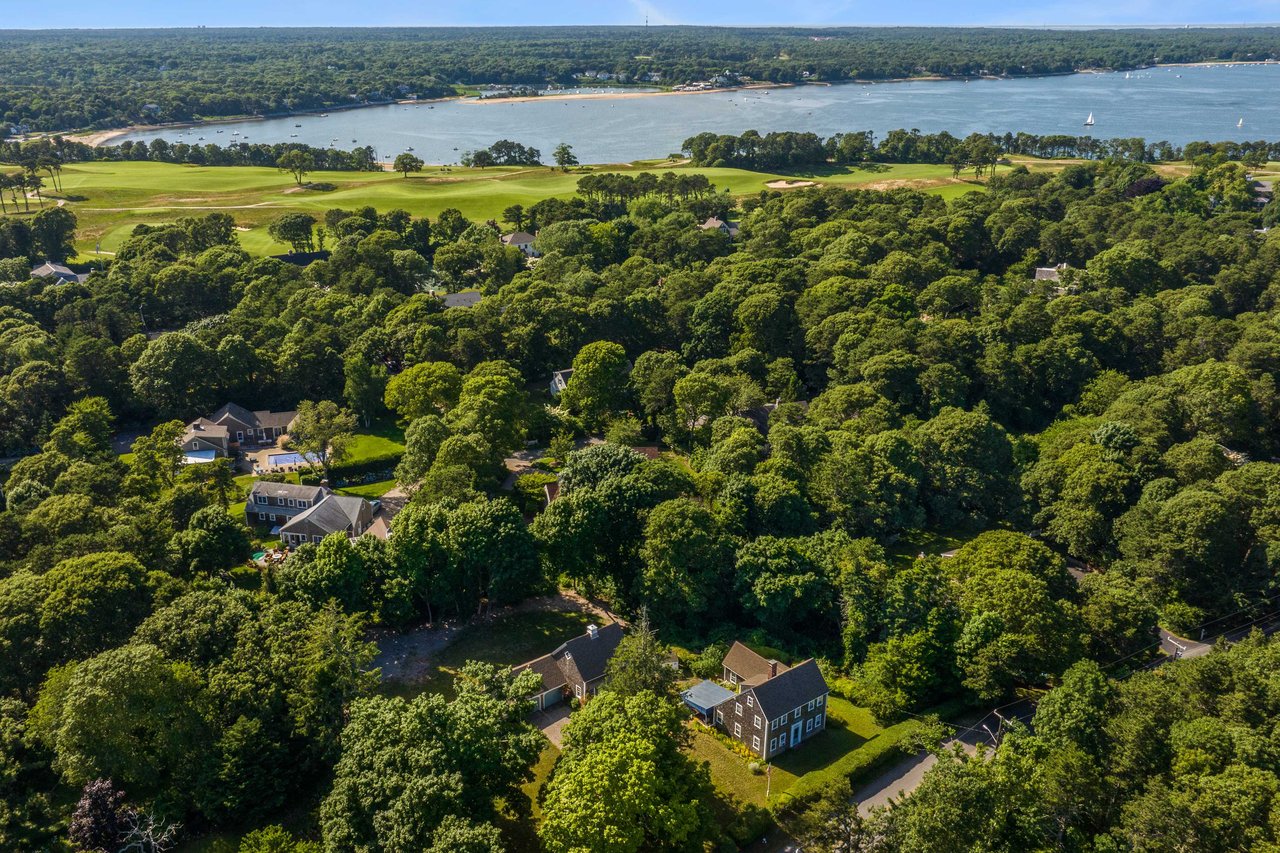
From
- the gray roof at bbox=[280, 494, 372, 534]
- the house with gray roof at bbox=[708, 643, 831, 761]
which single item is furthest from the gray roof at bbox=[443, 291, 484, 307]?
the house with gray roof at bbox=[708, 643, 831, 761]

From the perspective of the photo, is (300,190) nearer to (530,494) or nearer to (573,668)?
(530,494)

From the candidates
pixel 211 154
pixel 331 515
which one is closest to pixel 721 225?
pixel 331 515

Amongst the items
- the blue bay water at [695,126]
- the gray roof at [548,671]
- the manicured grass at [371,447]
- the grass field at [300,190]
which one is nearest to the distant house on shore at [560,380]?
the manicured grass at [371,447]

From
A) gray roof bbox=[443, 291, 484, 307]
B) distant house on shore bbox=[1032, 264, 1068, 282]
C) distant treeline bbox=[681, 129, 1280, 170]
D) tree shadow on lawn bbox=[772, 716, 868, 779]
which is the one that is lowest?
tree shadow on lawn bbox=[772, 716, 868, 779]

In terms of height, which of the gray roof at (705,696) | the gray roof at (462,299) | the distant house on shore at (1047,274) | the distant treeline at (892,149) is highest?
the distant treeline at (892,149)

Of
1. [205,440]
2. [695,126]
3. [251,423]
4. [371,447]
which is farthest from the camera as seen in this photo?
[695,126]

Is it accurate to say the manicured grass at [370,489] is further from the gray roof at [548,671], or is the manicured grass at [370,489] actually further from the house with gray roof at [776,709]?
the house with gray roof at [776,709]

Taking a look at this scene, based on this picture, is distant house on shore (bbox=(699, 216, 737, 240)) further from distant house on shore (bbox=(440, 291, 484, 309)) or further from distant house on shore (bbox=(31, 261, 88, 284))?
distant house on shore (bbox=(31, 261, 88, 284))
